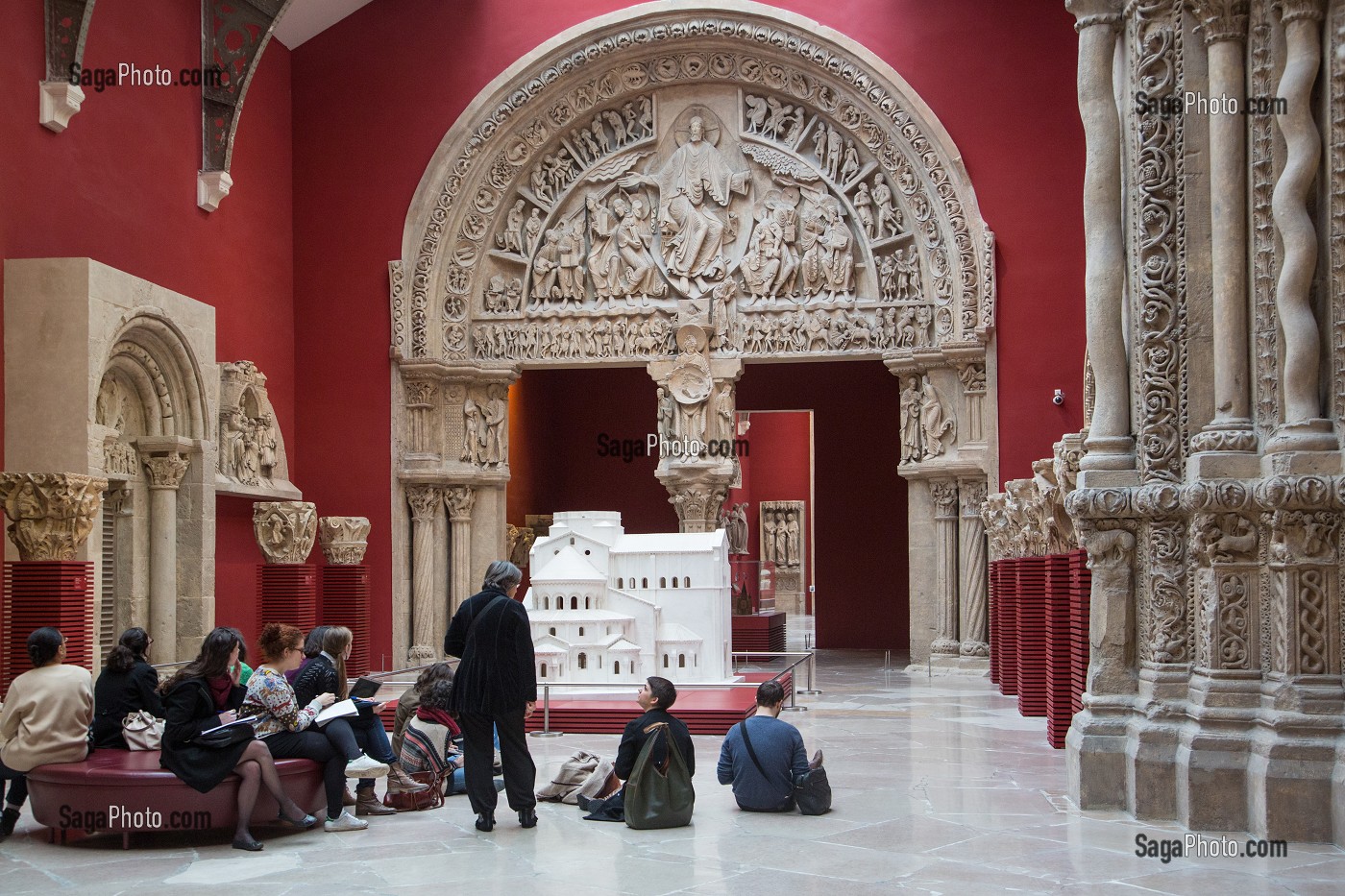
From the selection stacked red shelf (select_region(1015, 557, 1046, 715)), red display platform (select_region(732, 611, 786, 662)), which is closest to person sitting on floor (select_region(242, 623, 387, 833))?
stacked red shelf (select_region(1015, 557, 1046, 715))

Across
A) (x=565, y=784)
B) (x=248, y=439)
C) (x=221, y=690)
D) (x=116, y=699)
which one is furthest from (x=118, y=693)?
(x=248, y=439)

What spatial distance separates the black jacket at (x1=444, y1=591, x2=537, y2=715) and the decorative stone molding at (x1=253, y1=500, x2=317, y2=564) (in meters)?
7.98

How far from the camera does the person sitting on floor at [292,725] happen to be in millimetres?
7188

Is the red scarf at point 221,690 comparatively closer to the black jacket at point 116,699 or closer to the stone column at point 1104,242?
the black jacket at point 116,699

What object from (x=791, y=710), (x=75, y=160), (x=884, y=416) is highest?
(x=75, y=160)

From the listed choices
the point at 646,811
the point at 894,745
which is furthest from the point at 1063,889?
the point at 894,745

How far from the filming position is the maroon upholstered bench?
22.8 ft

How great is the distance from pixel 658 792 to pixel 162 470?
297 inches

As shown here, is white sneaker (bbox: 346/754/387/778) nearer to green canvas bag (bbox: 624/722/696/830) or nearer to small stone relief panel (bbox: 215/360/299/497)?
green canvas bag (bbox: 624/722/696/830)

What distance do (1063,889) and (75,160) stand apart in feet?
33.5

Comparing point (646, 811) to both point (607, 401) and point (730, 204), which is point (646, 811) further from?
point (607, 401)

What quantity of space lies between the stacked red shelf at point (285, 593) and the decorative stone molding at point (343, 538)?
97cm

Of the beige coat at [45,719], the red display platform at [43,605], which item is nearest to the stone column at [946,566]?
the red display platform at [43,605]

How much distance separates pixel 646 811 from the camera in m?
7.42
